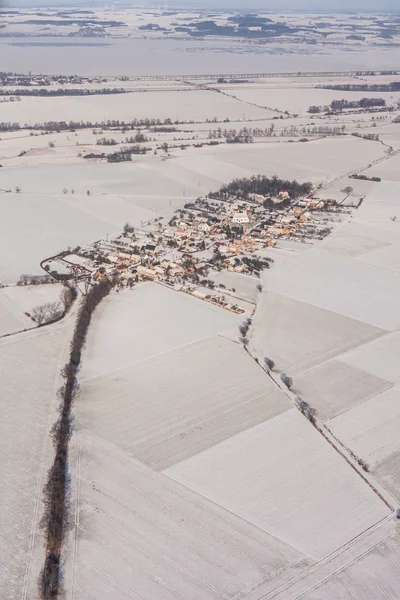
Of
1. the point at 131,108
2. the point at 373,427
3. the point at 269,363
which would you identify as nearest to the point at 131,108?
the point at 131,108

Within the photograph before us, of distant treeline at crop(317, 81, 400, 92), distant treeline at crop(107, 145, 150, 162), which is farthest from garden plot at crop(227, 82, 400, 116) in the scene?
distant treeline at crop(107, 145, 150, 162)

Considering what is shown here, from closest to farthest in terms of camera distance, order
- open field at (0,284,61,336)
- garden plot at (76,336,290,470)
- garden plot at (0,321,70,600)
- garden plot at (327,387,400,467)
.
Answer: garden plot at (0,321,70,600), garden plot at (327,387,400,467), garden plot at (76,336,290,470), open field at (0,284,61,336)

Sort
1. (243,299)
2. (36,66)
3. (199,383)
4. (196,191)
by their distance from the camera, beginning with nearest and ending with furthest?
(199,383)
(243,299)
(196,191)
(36,66)

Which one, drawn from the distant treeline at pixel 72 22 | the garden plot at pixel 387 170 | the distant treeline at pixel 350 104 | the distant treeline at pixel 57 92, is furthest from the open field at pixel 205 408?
the distant treeline at pixel 72 22

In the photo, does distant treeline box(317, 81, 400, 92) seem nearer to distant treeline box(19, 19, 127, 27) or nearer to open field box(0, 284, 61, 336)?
open field box(0, 284, 61, 336)

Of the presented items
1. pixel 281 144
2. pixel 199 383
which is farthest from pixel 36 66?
pixel 199 383

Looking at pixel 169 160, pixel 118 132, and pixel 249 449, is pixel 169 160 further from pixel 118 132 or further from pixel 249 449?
pixel 249 449

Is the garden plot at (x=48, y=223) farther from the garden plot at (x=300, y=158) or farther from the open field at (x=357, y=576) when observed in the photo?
the open field at (x=357, y=576)
